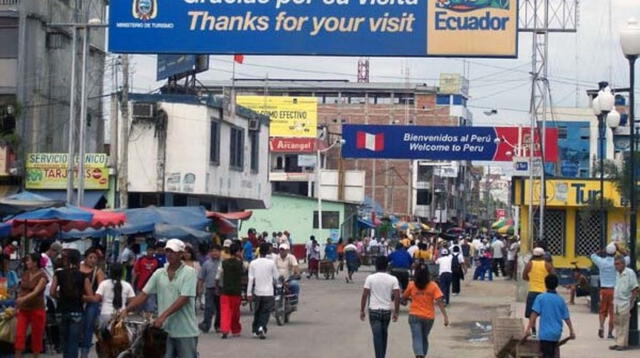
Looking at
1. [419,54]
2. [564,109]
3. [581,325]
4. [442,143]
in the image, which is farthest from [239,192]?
[564,109]

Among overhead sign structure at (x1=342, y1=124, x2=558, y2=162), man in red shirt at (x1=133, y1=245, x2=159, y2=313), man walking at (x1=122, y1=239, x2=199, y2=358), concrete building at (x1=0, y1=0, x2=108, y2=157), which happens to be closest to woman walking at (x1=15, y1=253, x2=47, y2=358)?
man walking at (x1=122, y1=239, x2=199, y2=358)

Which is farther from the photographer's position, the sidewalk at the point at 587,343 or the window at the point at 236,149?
the window at the point at 236,149

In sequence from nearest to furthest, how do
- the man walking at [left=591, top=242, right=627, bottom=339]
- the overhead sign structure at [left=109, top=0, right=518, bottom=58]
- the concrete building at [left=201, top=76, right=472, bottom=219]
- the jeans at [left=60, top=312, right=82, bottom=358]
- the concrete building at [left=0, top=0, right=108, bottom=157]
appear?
the jeans at [left=60, top=312, right=82, bottom=358]
the man walking at [left=591, top=242, right=627, bottom=339]
the overhead sign structure at [left=109, top=0, right=518, bottom=58]
the concrete building at [left=0, top=0, right=108, bottom=157]
the concrete building at [left=201, top=76, right=472, bottom=219]

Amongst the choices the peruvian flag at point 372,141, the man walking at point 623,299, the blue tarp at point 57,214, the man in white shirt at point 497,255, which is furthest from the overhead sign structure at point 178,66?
the man walking at point 623,299

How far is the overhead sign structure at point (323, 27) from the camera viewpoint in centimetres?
2712

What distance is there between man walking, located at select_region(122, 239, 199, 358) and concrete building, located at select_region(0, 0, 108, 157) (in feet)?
104

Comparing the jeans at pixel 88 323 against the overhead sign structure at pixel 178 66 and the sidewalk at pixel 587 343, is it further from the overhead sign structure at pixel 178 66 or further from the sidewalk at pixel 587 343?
the overhead sign structure at pixel 178 66

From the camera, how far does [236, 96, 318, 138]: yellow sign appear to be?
92188 mm

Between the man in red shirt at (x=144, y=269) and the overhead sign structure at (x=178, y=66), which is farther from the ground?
the overhead sign structure at (x=178, y=66)

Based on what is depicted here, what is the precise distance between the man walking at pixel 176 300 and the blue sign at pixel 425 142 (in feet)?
108

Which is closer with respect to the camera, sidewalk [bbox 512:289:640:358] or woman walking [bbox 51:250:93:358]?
woman walking [bbox 51:250:93:358]

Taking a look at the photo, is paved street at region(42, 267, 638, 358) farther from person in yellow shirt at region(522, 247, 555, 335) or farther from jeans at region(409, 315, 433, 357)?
jeans at region(409, 315, 433, 357)

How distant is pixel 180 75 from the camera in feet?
160

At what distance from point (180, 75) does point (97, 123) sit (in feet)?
21.3
